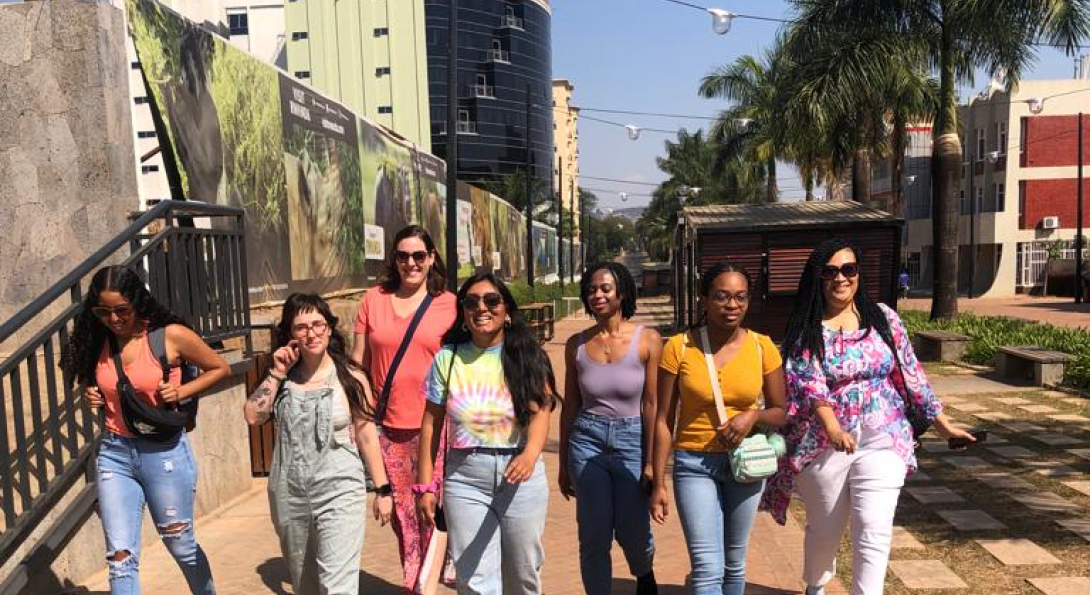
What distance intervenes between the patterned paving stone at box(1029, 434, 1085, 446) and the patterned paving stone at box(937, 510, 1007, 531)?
7.92ft

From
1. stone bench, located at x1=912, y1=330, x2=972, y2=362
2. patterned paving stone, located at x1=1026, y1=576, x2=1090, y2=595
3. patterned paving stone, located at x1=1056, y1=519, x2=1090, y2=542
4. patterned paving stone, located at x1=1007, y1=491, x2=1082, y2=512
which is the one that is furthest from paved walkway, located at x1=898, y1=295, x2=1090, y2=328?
patterned paving stone, located at x1=1026, y1=576, x2=1090, y2=595

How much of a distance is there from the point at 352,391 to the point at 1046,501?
4.85 meters

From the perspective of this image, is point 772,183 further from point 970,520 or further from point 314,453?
point 314,453

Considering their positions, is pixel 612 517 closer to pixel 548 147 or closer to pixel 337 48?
pixel 337 48

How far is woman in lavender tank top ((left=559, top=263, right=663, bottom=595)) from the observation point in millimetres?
3326

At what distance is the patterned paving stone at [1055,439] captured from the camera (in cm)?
710

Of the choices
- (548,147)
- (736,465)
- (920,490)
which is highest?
(548,147)

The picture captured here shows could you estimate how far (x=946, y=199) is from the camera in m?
15.9

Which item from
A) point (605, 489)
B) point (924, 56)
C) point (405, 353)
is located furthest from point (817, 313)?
point (924, 56)

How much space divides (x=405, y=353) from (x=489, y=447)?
74 centimetres

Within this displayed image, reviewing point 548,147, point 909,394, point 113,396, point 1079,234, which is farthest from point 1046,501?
point 548,147

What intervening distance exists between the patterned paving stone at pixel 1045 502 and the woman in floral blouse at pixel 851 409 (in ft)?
8.54

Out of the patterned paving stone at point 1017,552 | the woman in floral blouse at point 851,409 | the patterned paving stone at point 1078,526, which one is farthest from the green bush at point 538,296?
the woman in floral blouse at point 851,409

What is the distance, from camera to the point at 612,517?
341 cm
